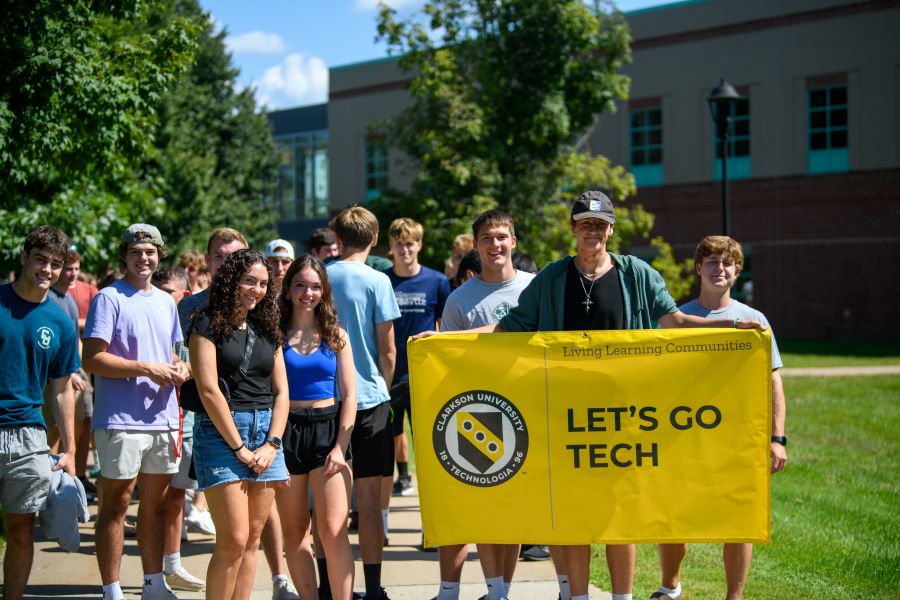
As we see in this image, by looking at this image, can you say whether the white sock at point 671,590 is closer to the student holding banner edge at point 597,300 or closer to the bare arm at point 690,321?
the student holding banner edge at point 597,300

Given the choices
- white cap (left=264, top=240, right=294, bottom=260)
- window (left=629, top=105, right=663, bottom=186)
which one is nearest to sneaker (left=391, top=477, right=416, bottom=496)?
white cap (left=264, top=240, right=294, bottom=260)

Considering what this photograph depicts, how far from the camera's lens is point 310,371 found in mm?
5211

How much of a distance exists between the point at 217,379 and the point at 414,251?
2.75 metres

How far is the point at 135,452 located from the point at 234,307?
1.27 m

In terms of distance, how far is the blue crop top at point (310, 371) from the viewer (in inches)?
205

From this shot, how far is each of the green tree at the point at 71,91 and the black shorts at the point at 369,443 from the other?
409cm

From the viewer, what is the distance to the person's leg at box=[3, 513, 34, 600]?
205 inches

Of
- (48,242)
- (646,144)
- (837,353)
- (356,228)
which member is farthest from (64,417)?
(646,144)

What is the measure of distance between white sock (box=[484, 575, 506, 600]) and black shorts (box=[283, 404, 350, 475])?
3.85 ft

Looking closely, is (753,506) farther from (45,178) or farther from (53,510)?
(45,178)

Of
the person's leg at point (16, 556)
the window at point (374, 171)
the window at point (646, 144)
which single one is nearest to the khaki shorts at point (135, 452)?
A: the person's leg at point (16, 556)

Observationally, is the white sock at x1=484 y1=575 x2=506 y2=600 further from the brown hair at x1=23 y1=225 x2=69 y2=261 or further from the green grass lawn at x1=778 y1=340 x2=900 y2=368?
the green grass lawn at x1=778 y1=340 x2=900 y2=368

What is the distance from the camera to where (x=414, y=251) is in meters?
7.30

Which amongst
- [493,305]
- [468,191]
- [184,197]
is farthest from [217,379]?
[184,197]
